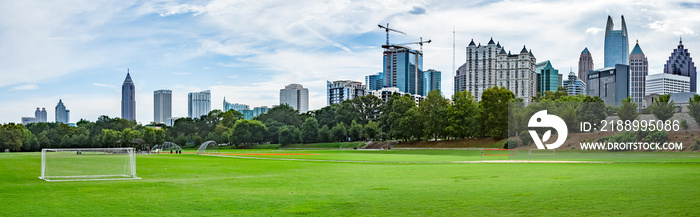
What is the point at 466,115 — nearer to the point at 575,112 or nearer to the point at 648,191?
the point at 575,112

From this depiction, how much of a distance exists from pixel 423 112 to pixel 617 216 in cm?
9829

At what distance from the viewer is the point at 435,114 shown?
4102 inches

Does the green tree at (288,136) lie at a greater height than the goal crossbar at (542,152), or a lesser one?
lesser

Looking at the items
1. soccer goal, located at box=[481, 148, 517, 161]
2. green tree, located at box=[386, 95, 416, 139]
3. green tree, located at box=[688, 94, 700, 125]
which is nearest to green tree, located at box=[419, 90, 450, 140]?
green tree, located at box=[386, 95, 416, 139]

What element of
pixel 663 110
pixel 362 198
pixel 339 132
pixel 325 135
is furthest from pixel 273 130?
pixel 362 198

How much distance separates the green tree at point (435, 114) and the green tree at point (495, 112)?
10.2 metres

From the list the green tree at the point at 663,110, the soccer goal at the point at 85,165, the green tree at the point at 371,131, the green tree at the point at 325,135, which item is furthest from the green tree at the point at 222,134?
the green tree at the point at 663,110

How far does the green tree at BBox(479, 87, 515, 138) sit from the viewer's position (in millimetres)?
87250

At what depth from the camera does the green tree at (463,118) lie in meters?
95.6

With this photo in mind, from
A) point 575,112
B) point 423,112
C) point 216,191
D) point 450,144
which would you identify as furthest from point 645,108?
point 423,112

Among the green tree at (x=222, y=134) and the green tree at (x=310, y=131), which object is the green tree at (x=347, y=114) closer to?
the green tree at (x=310, y=131)

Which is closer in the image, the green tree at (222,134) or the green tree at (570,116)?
the green tree at (570,116)

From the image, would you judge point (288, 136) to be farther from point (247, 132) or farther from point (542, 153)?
point (542, 153)

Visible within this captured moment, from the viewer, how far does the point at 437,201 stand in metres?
14.6
